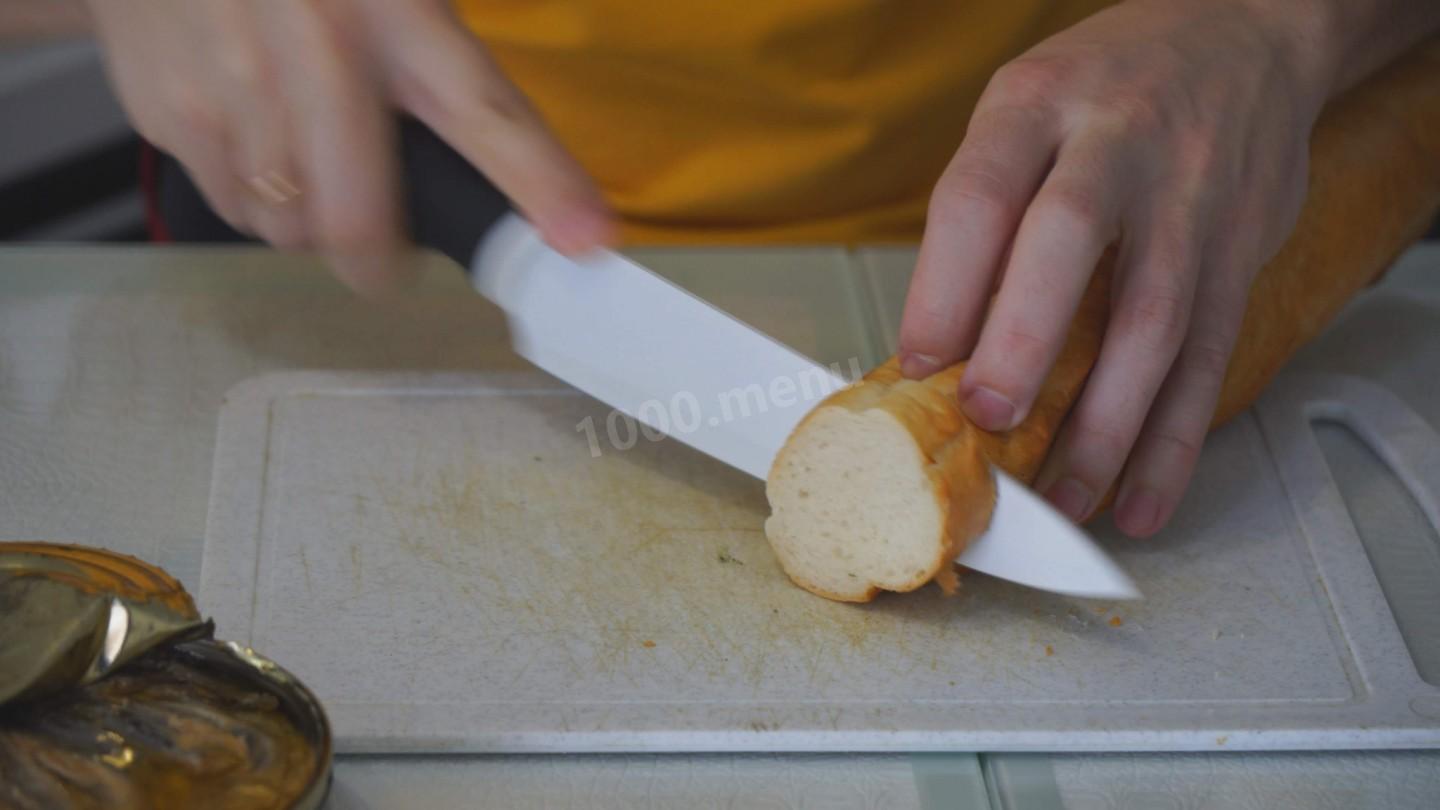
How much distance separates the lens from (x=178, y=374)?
1626mm

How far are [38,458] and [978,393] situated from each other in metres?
1.02

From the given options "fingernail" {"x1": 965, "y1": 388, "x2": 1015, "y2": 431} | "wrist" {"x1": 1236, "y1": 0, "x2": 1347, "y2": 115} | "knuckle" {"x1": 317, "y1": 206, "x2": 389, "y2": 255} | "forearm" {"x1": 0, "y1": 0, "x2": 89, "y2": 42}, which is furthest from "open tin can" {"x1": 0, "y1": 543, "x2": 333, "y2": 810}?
"wrist" {"x1": 1236, "y1": 0, "x2": 1347, "y2": 115}

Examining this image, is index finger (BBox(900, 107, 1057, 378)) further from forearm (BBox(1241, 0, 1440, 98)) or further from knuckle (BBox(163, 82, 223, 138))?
knuckle (BBox(163, 82, 223, 138))

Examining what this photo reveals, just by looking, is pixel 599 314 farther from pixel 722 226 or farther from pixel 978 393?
pixel 722 226

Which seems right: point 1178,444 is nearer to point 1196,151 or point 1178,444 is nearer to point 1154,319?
point 1154,319

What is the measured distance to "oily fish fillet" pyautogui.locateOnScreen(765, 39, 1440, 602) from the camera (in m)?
1.26

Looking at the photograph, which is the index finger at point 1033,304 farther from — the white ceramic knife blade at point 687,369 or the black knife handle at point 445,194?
the black knife handle at point 445,194

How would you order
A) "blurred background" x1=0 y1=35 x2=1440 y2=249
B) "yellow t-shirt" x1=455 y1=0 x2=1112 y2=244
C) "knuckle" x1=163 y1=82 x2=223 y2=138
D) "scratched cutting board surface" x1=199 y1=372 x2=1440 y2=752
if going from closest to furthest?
"scratched cutting board surface" x1=199 y1=372 x2=1440 y2=752 → "knuckle" x1=163 y1=82 x2=223 y2=138 → "yellow t-shirt" x1=455 y1=0 x2=1112 y2=244 → "blurred background" x1=0 y1=35 x2=1440 y2=249

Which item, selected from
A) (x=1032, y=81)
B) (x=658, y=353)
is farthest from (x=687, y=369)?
(x=1032, y=81)

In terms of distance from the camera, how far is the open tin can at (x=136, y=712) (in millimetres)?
929

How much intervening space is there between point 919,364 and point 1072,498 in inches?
8.3

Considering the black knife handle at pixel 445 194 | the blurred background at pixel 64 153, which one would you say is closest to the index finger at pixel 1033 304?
the black knife handle at pixel 445 194

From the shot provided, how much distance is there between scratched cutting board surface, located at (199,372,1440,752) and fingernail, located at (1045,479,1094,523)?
0.09 meters

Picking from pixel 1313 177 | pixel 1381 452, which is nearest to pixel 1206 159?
pixel 1313 177
